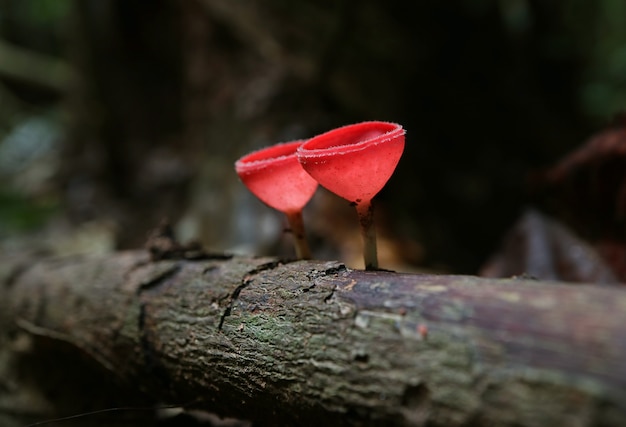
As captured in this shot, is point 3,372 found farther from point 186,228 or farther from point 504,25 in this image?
point 504,25

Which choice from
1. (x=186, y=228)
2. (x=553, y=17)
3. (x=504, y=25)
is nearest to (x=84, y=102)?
(x=186, y=228)

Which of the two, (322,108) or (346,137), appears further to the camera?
(322,108)

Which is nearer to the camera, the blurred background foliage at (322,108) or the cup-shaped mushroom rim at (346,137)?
the cup-shaped mushroom rim at (346,137)

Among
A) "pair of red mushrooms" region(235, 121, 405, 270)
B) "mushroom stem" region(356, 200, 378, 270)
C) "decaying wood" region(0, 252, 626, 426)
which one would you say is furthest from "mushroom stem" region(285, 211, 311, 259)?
"mushroom stem" region(356, 200, 378, 270)

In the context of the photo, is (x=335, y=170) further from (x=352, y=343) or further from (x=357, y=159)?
(x=352, y=343)

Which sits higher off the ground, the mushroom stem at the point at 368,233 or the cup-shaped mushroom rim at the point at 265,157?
the cup-shaped mushroom rim at the point at 265,157

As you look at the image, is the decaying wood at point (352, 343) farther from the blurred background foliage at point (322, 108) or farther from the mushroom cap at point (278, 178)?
the blurred background foliage at point (322, 108)

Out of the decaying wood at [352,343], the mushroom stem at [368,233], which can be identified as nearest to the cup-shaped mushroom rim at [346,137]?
the mushroom stem at [368,233]

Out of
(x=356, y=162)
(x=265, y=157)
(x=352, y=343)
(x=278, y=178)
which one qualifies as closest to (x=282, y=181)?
(x=278, y=178)
